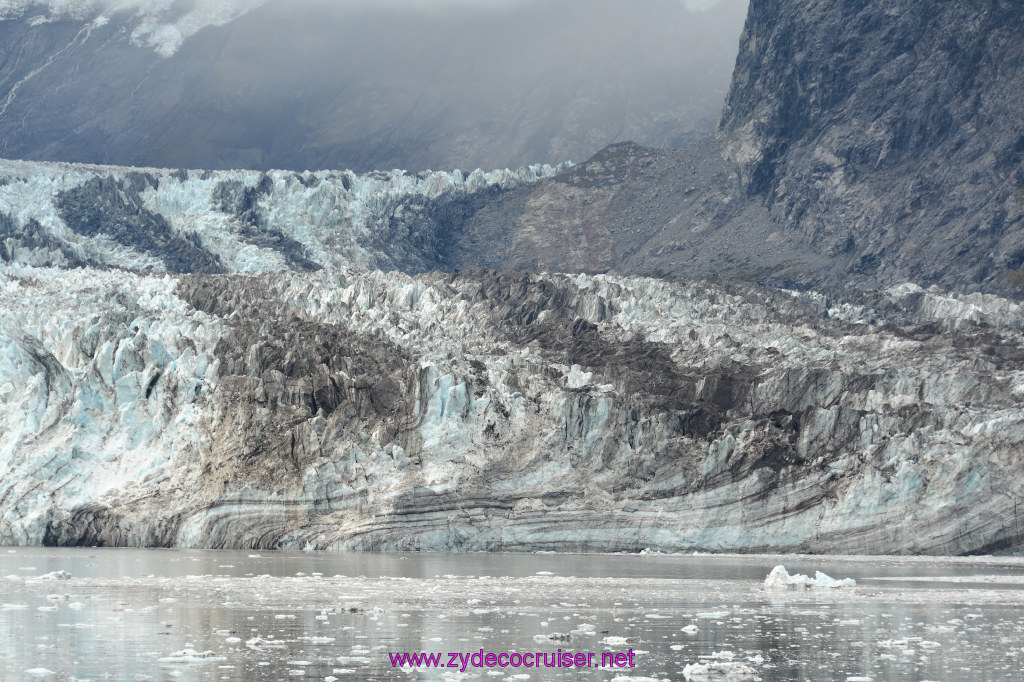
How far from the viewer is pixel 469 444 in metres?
54.8

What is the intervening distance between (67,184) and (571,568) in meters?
91.4

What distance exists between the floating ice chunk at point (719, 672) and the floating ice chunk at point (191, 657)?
7.90m

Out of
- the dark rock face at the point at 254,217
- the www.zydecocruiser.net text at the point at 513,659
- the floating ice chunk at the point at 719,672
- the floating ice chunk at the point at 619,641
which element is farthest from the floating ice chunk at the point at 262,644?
the dark rock face at the point at 254,217

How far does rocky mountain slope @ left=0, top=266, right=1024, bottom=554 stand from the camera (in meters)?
52.0

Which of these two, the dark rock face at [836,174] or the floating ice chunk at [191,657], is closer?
the floating ice chunk at [191,657]

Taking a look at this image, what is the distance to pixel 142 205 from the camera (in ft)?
411

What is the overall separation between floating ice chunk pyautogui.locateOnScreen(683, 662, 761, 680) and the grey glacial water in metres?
0.17

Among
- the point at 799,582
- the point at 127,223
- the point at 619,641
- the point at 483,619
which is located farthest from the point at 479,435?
the point at 127,223

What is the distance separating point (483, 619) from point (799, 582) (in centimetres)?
1145

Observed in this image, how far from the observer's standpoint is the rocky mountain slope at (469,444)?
171ft

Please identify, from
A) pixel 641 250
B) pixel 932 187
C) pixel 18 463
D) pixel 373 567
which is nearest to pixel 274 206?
pixel 641 250

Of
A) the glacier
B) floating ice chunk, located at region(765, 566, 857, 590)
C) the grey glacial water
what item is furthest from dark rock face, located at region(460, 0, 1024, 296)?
the grey glacial water

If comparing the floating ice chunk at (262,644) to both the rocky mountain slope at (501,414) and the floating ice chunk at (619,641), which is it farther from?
the rocky mountain slope at (501,414)

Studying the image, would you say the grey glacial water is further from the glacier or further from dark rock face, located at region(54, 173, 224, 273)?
dark rock face, located at region(54, 173, 224, 273)
